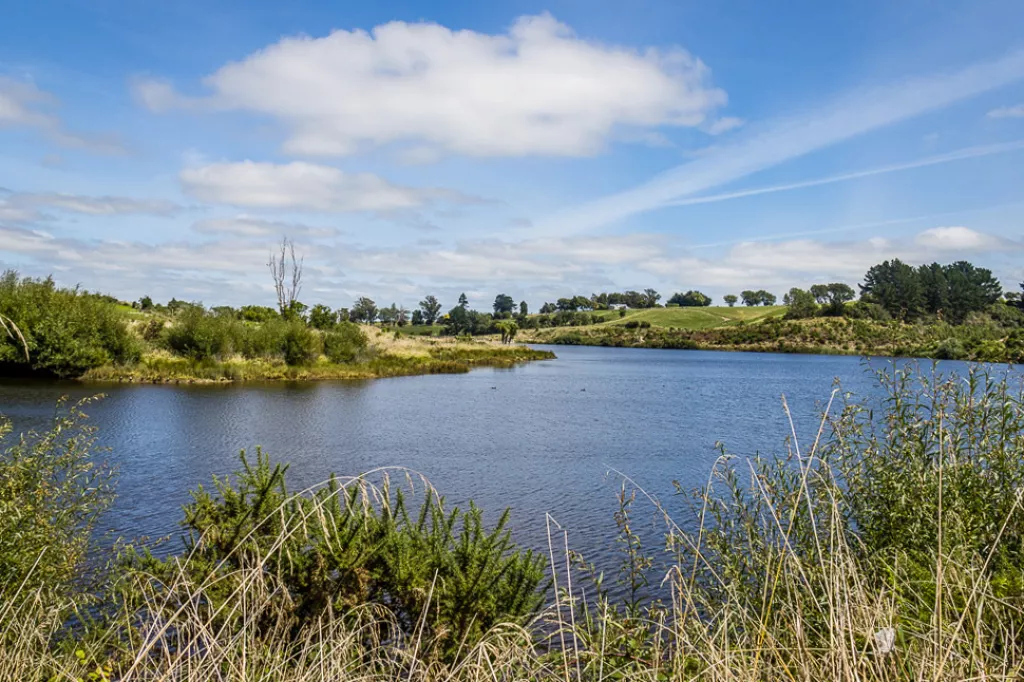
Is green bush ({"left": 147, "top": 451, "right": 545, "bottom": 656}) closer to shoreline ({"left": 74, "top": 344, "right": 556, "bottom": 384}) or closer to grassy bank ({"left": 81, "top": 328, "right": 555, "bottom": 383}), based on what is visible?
shoreline ({"left": 74, "top": 344, "right": 556, "bottom": 384})

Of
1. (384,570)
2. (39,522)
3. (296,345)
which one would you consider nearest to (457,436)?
(384,570)

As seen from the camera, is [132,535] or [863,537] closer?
[863,537]

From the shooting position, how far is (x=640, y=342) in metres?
134

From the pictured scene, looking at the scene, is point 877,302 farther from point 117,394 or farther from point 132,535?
point 132,535

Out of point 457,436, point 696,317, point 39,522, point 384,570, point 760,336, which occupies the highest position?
point 696,317

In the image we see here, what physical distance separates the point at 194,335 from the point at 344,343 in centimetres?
1203

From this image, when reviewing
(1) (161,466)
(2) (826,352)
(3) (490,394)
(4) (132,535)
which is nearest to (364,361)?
(3) (490,394)

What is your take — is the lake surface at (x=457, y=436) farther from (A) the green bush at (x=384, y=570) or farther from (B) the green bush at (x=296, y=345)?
(B) the green bush at (x=296, y=345)

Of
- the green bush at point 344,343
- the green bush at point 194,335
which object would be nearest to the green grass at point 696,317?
the green bush at point 344,343

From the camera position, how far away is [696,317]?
6176 inches

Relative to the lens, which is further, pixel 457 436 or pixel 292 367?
pixel 292 367

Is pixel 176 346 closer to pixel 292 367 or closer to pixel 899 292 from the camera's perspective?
pixel 292 367

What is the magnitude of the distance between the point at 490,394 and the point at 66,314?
2532 centimetres

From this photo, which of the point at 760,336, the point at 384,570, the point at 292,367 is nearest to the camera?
the point at 384,570
